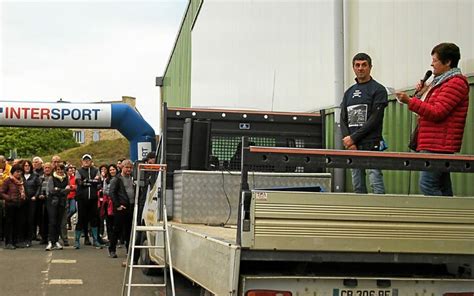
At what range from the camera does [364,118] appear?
6891 mm

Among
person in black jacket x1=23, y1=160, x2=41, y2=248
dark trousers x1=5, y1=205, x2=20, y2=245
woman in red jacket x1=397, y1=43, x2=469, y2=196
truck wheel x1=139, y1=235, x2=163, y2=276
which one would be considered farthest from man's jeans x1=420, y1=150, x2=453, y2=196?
person in black jacket x1=23, y1=160, x2=41, y2=248

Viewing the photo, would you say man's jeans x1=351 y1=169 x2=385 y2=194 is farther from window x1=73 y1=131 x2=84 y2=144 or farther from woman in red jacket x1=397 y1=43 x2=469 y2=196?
window x1=73 y1=131 x2=84 y2=144

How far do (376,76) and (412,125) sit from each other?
117 cm

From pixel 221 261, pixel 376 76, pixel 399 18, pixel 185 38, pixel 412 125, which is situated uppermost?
pixel 185 38

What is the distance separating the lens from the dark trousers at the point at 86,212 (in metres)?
15.2

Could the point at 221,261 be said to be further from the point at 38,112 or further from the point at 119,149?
the point at 119,149

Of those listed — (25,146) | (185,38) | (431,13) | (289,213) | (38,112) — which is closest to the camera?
(289,213)

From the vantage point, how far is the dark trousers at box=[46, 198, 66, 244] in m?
14.6

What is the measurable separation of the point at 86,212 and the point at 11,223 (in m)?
1.54

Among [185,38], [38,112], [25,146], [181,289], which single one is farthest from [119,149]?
[181,289]

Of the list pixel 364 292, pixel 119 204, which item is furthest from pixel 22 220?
pixel 364 292

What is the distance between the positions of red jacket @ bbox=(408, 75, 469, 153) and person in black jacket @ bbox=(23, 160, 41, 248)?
35.6 ft

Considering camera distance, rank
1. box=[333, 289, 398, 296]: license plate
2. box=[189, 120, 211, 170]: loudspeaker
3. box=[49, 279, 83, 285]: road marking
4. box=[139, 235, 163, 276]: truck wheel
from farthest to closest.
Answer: box=[49, 279, 83, 285]: road marking < box=[139, 235, 163, 276]: truck wheel < box=[189, 120, 211, 170]: loudspeaker < box=[333, 289, 398, 296]: license plate

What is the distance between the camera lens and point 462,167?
16.5 feet
